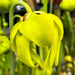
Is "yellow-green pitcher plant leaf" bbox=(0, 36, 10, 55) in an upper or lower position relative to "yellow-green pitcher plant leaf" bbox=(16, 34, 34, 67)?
lower

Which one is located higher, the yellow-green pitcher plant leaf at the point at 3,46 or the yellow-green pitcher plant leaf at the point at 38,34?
the yellow-green pitcher plant leaf at the point at 38,34

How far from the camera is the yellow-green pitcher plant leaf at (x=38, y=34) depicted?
22cm

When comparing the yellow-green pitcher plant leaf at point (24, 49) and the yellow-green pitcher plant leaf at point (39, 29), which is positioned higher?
the yellow-green pitcher plant leaf at point (39, 29)

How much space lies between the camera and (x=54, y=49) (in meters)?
0.23

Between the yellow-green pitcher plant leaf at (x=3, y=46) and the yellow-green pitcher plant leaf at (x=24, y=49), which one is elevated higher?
the yellow-green pitcher plant leaf at (x=24, y=49)

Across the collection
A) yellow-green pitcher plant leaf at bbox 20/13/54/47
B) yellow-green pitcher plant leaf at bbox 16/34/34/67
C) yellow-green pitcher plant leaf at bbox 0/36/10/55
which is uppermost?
yellow-green pitcher plant leaf at bbox 20/13/54/47

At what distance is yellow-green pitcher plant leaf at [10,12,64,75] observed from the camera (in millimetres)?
217

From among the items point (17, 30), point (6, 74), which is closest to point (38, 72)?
point (6, 74)

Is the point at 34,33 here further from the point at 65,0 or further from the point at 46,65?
the point at 65,0

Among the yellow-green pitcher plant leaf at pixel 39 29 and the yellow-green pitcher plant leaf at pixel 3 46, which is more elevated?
the yellow-green pitcher plant leaf at pixel 39 29

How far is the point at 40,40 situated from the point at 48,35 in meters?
0.01

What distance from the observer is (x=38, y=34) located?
0.22 metres

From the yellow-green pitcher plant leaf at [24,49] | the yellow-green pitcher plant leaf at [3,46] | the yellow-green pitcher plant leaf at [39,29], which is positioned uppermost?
the yellow-green pitcher plant leaf at [39,29]

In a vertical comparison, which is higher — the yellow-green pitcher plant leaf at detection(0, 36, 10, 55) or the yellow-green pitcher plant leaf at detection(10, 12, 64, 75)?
the yellow-green pitcher plant leaf at detection(10, 12, 64, 75)
